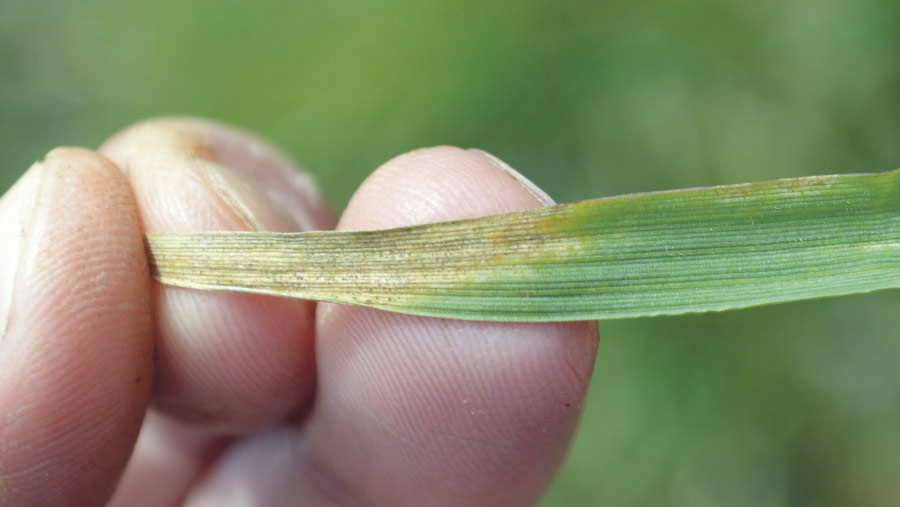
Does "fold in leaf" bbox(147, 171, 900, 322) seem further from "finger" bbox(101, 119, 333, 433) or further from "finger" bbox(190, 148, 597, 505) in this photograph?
"finger" bbox(101, 119, 333, 433)

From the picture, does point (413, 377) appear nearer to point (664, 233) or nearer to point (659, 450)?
point (664, 233)

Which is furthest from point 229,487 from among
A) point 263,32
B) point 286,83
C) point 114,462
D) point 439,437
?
point 263,32

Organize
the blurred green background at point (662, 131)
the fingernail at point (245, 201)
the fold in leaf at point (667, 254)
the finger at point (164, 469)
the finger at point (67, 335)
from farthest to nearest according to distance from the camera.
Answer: the blurred green background at point (662, 131) → the finger at point (164, 469) → the fingernail at point (245, 201) → the finger at point (67, 335) → the fold in leaf at point (667, 254)

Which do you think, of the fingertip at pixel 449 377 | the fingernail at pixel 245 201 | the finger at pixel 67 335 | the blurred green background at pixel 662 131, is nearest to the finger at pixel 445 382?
the fingertip at pixel 449 377

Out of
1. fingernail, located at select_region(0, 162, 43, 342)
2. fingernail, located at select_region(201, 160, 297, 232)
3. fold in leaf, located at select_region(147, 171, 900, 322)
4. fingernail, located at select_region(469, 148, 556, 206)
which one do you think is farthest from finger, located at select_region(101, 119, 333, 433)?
fingernail, located at select_region(469, 148, 556, 206)

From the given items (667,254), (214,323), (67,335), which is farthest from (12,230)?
(667,254)

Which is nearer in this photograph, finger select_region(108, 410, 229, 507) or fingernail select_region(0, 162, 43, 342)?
fingernail select_region(0, 162, 43, 342)

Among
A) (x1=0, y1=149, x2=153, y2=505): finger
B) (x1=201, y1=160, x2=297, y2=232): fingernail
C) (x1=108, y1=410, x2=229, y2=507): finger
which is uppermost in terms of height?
(x1=201, y1=160, x2=297, y2=232): fingernail

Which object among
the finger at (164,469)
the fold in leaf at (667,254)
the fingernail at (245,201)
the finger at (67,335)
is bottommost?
the finger at (164,469)

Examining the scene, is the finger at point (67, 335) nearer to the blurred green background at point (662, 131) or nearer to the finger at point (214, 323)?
the finger at point (214, 323)
